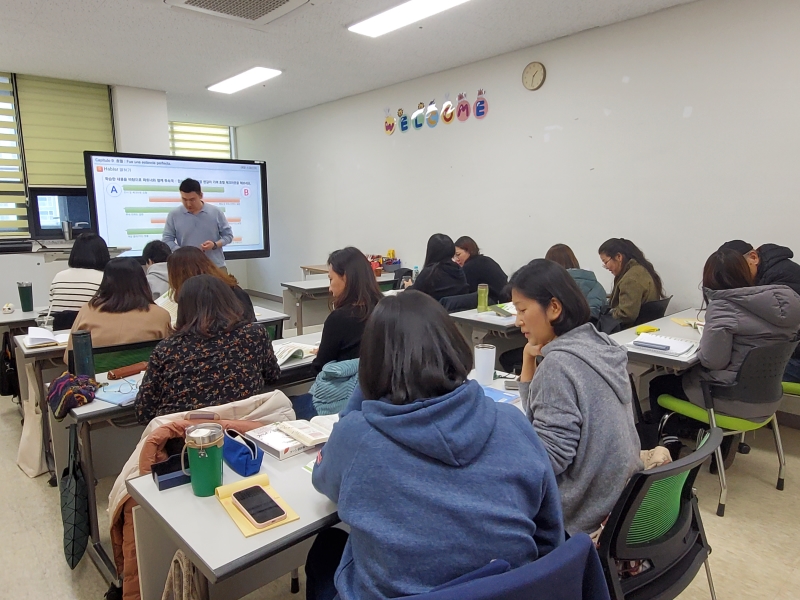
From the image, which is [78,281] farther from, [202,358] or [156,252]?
[202,358]

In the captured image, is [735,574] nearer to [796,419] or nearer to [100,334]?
[796,419]

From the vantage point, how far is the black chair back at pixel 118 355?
2264 millimetres

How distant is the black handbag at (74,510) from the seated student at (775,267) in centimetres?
323

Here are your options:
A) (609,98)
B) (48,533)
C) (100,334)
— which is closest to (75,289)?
(100,334)

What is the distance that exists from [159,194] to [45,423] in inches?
138

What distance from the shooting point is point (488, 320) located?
3428 mm

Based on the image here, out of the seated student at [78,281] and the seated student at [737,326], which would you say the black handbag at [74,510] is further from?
the seated student at [737,326]

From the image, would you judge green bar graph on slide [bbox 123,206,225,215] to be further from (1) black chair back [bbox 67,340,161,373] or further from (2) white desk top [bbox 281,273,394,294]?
(1) black chair back [bbox 67,340,161,373]

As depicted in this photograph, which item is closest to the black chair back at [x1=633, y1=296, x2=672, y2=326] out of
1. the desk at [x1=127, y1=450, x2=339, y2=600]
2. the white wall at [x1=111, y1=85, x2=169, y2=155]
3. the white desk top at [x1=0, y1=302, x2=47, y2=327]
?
the desk at [x1=127, y1=450, x2=339, y2=600]

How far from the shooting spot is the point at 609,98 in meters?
4.05

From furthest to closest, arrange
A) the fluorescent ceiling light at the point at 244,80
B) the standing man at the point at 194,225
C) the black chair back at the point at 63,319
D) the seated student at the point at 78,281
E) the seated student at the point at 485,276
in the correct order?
the fluorescent ceiling light at the point at 244,80, the standing man at the point at 194,225, the seated student at the point at 485,276, the seated student at the point at 78,281, the black chair back at the point at 63,319

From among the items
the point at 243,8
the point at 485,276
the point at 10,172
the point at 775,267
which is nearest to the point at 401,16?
the point at 243,8

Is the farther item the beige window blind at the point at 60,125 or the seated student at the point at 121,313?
the beige window blind at the point at 60,125

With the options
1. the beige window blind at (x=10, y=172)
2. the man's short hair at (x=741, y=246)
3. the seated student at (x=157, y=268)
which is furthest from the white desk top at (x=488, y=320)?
the beige window blind at (x=10, y=172)
